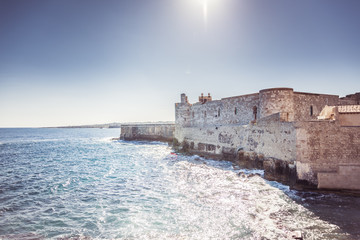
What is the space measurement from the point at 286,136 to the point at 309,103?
10.6m

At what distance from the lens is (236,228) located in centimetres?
818

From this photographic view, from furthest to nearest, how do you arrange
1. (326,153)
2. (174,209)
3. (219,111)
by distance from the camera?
(219,111) < (326,153) < (174,209)

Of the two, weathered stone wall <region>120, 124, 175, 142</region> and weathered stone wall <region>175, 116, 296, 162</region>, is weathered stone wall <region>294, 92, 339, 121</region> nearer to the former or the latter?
weathered stone wall <region>175, 116, 296, 162</region>

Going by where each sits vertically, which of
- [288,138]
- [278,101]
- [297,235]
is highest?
[278,101]

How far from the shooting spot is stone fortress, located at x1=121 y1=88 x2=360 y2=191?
11844 mm

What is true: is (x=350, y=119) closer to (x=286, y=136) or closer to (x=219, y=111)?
(x=286, y=136)

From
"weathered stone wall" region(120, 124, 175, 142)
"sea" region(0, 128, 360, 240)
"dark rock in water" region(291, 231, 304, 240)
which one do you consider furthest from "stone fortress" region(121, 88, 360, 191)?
"weathered stone wall" region(120, 124, 175, 142)

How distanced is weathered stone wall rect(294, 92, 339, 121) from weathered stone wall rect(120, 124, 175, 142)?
25.8 metres

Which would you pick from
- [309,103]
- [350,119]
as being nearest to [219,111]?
[309,103]

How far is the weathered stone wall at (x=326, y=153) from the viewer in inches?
455

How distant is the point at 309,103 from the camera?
2166cm

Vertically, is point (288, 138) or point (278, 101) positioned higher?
point (278, 101)

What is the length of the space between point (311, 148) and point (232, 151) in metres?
8.95

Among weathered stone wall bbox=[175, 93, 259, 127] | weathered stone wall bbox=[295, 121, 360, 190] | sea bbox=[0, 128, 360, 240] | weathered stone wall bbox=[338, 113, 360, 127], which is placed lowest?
sea bbox=[0, 128, 360, 240]
